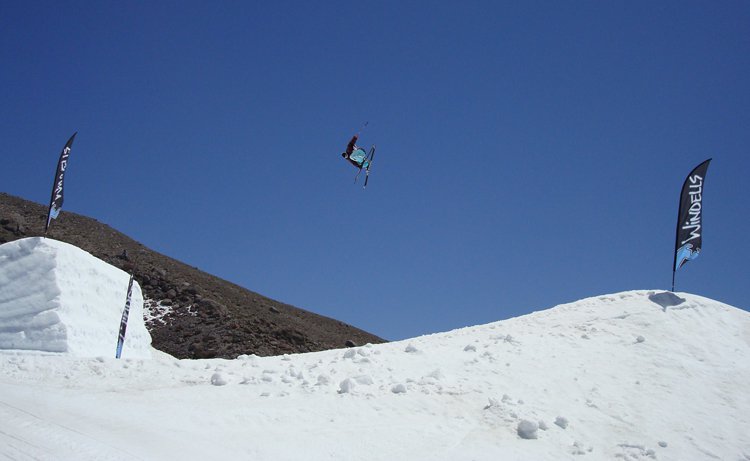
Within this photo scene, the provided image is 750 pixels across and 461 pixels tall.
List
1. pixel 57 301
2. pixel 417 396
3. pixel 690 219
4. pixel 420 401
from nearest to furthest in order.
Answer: pixel 420 401 → pixel 417 396 → pixel 57 301 → pixel 690 219

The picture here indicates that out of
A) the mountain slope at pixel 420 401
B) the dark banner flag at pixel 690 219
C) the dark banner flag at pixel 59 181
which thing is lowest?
the mountain slope at pixel 420 401

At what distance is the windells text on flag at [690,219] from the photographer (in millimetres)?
19969

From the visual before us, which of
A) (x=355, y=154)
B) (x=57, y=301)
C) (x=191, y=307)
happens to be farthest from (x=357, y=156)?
(x=191, y=307)

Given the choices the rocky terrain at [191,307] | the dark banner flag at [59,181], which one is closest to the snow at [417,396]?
the dark banner flag at [59,181]

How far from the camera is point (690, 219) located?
20.2 metres

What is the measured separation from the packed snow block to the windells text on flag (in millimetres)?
19447

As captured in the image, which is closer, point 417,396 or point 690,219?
point 417,396

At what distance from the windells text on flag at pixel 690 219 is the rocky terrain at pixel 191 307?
28.3 meters

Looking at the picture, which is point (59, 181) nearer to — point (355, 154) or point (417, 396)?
point (355, 154)

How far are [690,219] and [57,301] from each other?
21.5 metres

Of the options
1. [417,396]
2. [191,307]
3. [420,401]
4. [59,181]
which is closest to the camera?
[420,401]

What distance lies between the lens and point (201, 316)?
43625 millimetres

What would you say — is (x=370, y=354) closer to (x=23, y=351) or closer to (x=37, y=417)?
(x=37, y=417)

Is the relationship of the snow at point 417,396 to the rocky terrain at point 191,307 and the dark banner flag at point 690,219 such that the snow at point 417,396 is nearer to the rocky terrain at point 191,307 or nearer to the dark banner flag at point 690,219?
the dark banner flag at point 690,219
